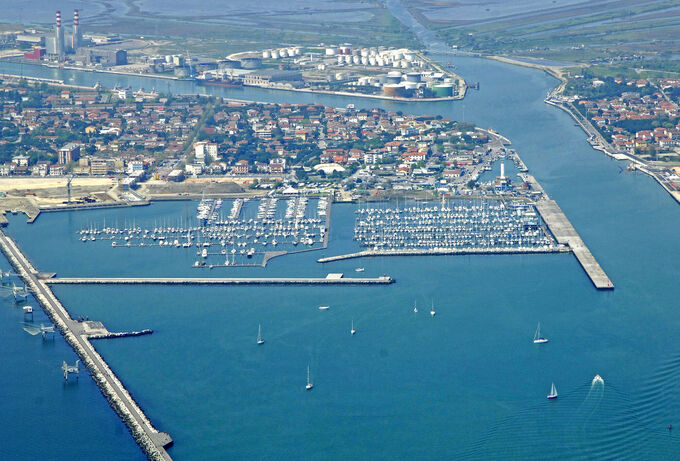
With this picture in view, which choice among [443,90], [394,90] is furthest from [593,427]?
[394,90]

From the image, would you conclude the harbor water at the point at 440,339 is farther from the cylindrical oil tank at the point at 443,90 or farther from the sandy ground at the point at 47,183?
the cylindrical oil tank at the point at 443,90

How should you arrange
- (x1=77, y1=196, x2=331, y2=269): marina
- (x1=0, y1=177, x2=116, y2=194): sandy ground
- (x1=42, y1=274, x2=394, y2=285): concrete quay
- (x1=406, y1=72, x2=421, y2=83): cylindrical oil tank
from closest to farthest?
(x1=42, y1=274, x2=394, y2=285): concrete quay
(x1=77, y1=196, x2=331, y2=269): marina
(x1=0, y1=177, x2=116, y2=194): sandy ground
(x1=406, y1=72, x2=421, y2=83): cylindrical oil tank

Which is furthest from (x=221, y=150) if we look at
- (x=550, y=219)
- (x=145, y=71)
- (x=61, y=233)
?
(x=145, y=71)

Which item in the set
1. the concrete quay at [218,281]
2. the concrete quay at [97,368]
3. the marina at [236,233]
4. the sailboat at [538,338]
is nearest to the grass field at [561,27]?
the marina at [236,233]

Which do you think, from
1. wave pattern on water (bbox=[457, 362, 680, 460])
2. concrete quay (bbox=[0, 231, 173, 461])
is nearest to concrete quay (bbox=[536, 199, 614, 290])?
wave pattern on water (bbox=[457, 362, 680, 460])

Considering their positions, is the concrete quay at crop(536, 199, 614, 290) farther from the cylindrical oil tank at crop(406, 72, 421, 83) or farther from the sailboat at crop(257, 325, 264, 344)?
the cylindrical oil tank at crop(406, 72, 421, 83)

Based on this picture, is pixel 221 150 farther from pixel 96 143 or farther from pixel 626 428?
pixel 626 428
